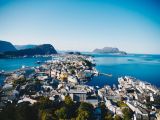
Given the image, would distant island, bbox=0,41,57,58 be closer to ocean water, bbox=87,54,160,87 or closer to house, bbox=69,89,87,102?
ocean water, bbox=87,54,160,87

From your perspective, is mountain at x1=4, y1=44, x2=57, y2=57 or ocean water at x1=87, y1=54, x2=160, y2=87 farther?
mountain at x1=4, y1=44, x2=57, y2=57

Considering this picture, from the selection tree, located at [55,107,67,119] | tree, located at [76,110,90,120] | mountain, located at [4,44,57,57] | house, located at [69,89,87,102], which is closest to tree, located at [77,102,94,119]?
tree, located at [76,110,90,120]

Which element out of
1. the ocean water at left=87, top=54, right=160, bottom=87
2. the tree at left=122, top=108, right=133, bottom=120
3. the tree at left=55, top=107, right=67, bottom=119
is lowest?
the ocean water at left=87, top=54, right=160, bottom=87

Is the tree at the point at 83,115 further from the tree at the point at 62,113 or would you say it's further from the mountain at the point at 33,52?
the mountain at the point at 33,52

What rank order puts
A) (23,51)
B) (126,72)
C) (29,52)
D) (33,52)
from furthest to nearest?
(33,52) → (29,52) → (23,51) → (126,72)

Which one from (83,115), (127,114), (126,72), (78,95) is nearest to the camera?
(83,115)

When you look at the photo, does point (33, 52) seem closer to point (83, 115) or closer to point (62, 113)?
point (62, 113)

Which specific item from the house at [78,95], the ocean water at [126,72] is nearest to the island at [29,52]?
the ocean water at [126,72]

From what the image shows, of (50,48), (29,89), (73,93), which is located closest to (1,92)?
(29,89)

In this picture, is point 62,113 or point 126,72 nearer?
point 62,113

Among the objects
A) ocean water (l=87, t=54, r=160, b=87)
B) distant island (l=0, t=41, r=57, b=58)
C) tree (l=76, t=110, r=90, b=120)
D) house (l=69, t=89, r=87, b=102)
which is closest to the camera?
tree (l=76, t=110, r=90, b=120)

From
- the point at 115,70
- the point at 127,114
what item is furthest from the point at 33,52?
the point at 127,114
